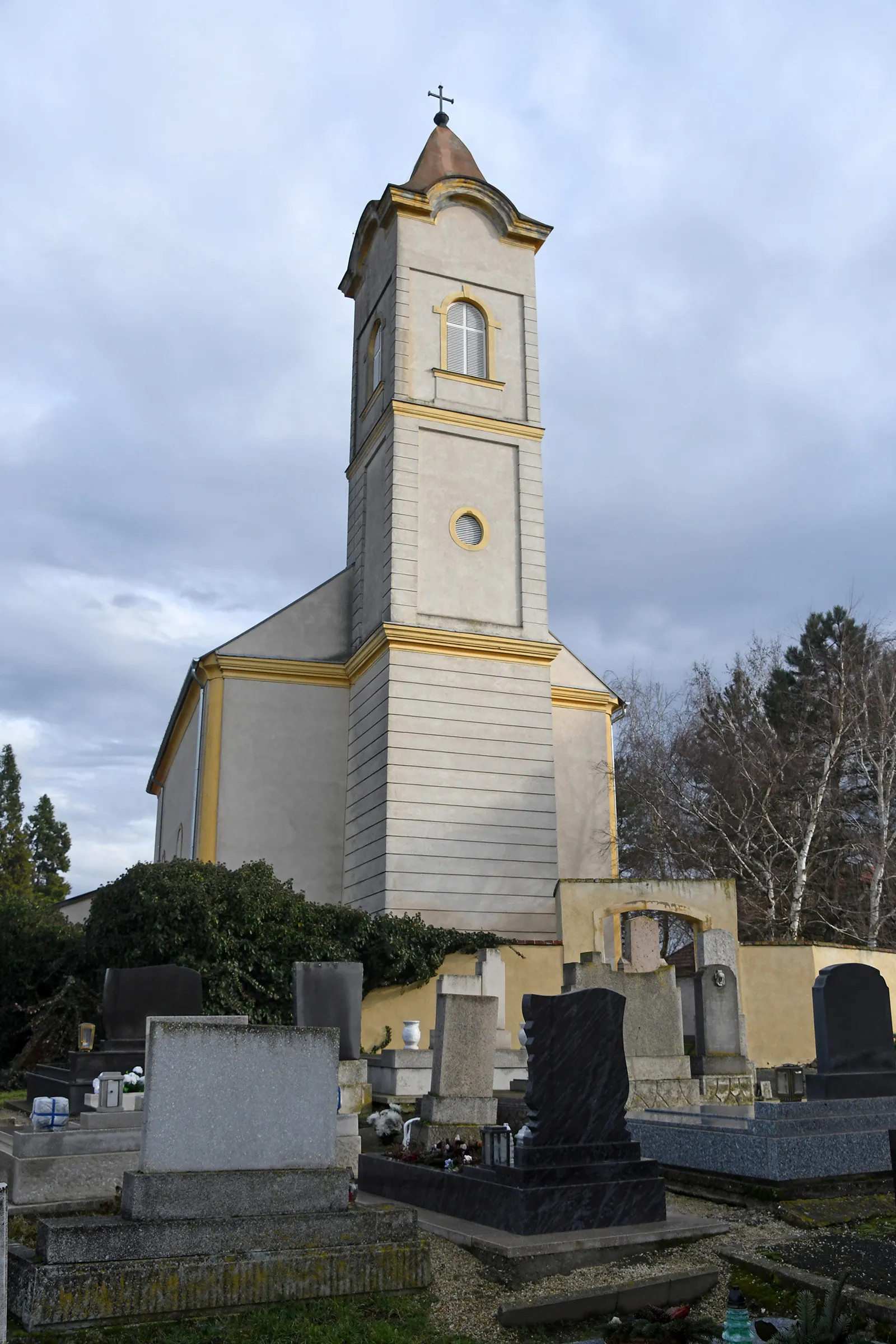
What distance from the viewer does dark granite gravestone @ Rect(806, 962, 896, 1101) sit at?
9789 mm

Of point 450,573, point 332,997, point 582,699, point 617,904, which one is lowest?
point 332,997

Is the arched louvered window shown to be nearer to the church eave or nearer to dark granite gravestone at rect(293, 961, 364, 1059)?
the church eave

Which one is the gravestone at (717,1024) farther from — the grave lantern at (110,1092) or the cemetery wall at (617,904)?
the grave lantern at (110,1092)

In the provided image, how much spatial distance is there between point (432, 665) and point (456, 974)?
6.44 m

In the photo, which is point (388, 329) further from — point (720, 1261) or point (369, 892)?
point (720, 1261)

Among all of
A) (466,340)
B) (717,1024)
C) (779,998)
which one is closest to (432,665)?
(466,340)

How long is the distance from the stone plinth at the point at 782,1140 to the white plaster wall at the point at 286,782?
44.0 ft

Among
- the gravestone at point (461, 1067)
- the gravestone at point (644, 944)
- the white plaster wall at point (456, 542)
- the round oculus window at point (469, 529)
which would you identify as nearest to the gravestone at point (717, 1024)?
the gravestone at point (461, 1067)

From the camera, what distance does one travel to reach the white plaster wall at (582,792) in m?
23.7

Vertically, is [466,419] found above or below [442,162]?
below

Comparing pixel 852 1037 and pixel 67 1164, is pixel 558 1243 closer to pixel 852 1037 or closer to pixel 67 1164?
pixel 67 1164

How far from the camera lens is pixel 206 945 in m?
16.0

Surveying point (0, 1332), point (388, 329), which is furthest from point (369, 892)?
point (0, 1332)

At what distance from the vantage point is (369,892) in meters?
20.7
